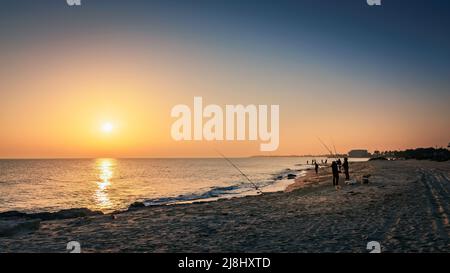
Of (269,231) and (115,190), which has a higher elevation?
(269,231)

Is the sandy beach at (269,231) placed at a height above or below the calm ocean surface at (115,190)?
above

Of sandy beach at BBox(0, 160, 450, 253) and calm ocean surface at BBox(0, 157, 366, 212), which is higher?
sandy beach at BBox(0, 160, 450, 253)

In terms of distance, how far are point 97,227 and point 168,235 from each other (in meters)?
3.49

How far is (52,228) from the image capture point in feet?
40.7

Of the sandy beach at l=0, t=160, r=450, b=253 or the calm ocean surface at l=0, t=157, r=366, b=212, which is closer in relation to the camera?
the sandy beach at l=0, t=160, r=450, b=253

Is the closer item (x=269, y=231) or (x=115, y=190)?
(x=269, y=231)

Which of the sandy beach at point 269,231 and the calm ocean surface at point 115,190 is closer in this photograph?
the sandy beach at point 269,231
